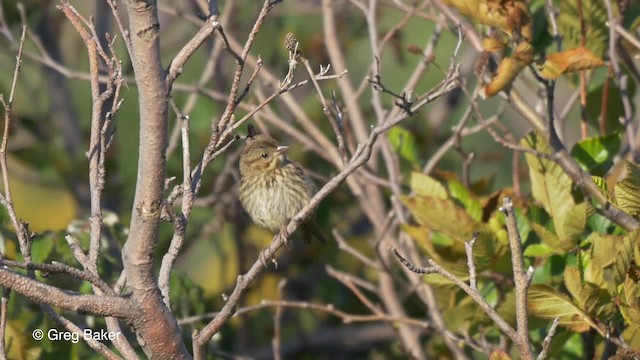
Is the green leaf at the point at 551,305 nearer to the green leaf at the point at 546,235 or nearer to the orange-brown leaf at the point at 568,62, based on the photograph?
the green leaf at the point at 546,235

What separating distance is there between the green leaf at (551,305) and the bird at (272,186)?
1755 mm

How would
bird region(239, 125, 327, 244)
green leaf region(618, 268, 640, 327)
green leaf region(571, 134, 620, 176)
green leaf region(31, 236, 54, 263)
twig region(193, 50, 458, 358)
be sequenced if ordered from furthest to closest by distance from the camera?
bird region(239, 125, 327, 244), green leaf region(31, 236, 54, 263), green leaf region(571, 134, 620, 176), green leaf region(618, 268, 640, 327), twig region(193, 50, 458, 358)

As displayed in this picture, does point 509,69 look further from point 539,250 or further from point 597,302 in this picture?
point 597,302

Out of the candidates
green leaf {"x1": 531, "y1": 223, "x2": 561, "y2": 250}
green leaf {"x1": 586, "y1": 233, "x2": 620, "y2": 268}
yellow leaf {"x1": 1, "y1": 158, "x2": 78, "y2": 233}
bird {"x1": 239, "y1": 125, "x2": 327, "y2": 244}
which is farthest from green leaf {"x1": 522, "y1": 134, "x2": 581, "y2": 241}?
yellow leaf {"x1": 1, "y1": 158, "x2": 78, "y2": 233}

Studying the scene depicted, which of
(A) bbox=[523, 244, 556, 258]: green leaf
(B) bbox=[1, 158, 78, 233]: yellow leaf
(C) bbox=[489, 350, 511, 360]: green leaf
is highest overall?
(B) bbox=[1, 158, 78, 233]: yellow leaf

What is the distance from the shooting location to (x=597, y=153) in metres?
3.67

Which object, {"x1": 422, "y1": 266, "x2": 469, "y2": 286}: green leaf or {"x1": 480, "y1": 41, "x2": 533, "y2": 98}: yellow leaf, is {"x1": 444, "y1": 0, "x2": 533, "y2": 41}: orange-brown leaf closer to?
{"x1": 480, "y1": 41, "x2": 533, "y2": 98}: yellow leaf

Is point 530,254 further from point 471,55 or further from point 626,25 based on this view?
point 471,55

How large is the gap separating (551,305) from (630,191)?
1.80 ft

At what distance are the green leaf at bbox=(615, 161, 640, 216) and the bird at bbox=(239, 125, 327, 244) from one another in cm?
211

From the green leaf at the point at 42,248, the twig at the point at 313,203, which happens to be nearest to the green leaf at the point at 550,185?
the twig at the point at 313,203

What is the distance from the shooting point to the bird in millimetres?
4875

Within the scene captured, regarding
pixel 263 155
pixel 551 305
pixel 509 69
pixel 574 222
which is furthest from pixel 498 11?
pixel 263 155

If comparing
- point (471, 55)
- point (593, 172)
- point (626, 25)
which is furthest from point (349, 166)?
point (471, 55)
